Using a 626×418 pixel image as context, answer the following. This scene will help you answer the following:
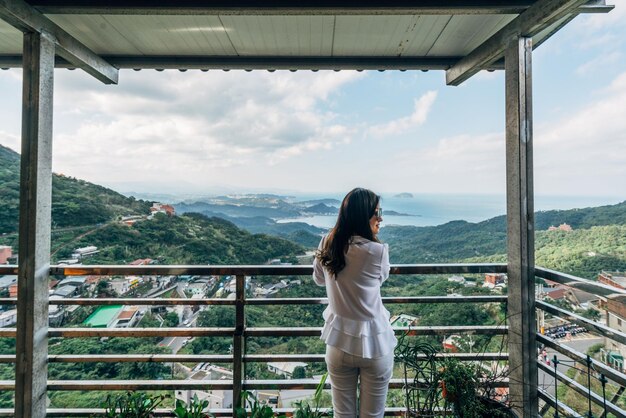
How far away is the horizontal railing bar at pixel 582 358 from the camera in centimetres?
137

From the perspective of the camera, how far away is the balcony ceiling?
1.67 m

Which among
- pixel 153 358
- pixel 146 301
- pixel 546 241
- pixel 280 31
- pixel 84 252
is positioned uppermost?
pixel 280 31

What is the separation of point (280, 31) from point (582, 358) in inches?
111

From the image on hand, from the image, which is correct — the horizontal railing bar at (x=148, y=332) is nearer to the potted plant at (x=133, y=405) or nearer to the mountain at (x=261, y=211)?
the potted plant at (x=133, y=405)

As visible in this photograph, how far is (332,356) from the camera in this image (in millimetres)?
1390

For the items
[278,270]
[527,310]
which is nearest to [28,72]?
[278,270]

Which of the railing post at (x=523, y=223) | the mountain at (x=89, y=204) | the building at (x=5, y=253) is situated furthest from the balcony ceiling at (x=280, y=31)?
the mountain at (x=89, y=204)

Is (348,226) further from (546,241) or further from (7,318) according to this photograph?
(7,318)

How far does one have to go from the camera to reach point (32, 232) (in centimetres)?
173

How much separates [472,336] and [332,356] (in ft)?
4.19

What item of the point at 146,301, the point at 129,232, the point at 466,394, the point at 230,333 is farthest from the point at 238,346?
the point at 129,232

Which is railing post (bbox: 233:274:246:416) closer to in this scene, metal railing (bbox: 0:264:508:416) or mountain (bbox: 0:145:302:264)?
metal railing (bbox: 0:264:508:416)

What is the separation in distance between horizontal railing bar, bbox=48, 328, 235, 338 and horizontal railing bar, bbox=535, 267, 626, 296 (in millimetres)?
2104

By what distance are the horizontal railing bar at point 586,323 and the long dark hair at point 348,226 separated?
1.27 m
